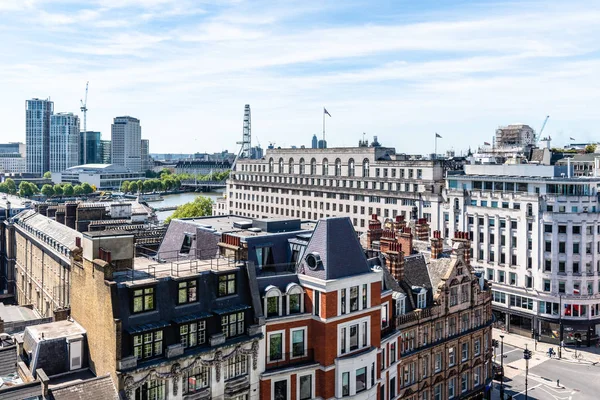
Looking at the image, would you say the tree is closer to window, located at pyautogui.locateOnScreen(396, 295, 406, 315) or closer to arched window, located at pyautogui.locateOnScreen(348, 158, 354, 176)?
arched window, located at pyautogui.locateOnScreen(348, 158, 354, 176)

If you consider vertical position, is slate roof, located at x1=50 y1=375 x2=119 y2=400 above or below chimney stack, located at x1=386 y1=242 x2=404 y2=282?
below

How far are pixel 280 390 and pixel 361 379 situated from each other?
6.91m

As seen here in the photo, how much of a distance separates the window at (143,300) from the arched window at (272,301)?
8634mm

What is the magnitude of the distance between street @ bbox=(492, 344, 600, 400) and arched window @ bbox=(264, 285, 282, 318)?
35.9 m

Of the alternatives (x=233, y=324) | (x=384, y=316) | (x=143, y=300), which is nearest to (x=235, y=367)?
(x=233, y=324)

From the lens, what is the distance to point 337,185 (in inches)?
5059

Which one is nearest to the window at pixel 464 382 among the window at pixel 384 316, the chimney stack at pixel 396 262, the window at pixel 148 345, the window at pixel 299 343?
the chimney stack at pixel 396 262

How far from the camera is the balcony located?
128 ft

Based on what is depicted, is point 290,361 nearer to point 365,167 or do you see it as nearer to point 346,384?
point 346,384

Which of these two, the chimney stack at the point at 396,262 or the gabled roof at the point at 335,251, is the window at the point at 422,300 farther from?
the gabled roof at the point at 335,251

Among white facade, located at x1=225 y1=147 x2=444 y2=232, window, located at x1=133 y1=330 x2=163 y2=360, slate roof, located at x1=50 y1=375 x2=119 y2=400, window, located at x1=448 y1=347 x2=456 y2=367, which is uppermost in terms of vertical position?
white facade, located at x1=225 y1=147 x2=444 y2=232

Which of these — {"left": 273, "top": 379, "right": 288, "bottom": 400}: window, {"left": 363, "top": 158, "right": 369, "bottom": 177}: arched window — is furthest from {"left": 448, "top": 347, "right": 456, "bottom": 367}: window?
{"left": 363, "top": 158, "right": 369, "bottom": 177}: arched window

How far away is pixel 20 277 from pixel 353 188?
230ft

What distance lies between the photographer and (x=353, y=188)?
123750 mm
